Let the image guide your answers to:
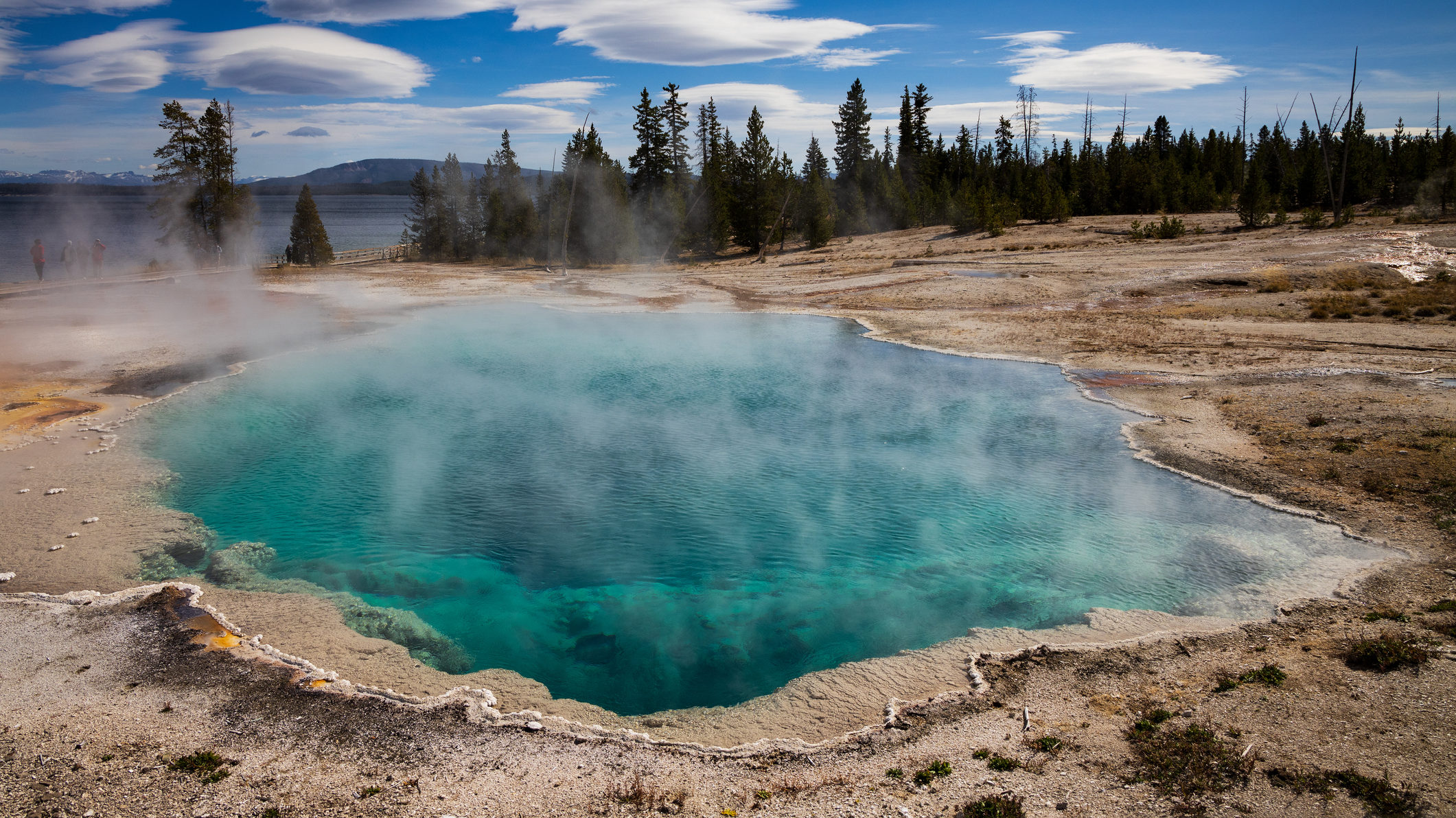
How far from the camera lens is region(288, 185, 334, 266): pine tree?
41.9m

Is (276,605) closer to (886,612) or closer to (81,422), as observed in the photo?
(886,612)

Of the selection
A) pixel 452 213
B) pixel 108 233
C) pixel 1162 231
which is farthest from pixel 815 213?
pixel 108 233

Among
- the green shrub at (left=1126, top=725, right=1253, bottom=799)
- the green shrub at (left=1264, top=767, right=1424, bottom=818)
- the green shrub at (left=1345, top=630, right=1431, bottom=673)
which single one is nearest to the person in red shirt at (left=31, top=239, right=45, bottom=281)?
the green shrub at (left=1126, top=725, right=1253, bottom=799)

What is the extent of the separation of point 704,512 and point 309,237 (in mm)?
41180

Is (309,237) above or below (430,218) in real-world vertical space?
below

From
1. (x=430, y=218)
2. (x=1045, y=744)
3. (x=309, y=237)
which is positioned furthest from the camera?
(x=430, y=218)

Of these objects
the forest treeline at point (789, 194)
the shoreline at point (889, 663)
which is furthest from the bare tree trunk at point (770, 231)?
the shoreline at point (889, 663)

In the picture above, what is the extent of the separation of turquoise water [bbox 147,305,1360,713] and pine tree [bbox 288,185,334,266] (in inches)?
1122

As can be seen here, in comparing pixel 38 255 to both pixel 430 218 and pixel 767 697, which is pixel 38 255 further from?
pixel 767 697

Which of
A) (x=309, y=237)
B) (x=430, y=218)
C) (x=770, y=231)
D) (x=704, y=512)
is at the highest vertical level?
(x=430, y=218)

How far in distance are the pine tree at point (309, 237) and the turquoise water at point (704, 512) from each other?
28.5m

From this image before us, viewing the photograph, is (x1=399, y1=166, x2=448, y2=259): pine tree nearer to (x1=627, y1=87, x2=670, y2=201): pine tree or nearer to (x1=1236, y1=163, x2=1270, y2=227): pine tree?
(x1=627, y1=87, x2=670, y2=201): pine tree

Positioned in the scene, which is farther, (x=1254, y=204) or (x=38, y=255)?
(x=1254, y=204)

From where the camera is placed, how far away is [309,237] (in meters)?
42.4
